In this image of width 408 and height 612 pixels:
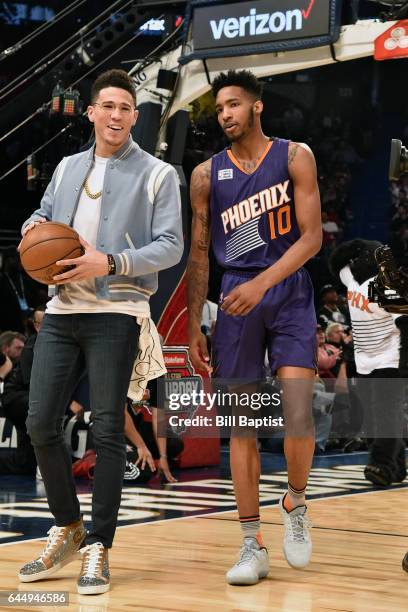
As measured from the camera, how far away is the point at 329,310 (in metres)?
13.9

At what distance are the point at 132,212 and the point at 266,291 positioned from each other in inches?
23.8

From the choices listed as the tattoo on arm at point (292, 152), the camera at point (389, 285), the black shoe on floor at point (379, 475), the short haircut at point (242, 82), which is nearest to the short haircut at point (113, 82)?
the short haircut at point (242, 82)

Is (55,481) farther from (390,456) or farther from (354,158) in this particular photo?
(354,158)

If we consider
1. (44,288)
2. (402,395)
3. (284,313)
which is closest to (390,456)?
(402,395)

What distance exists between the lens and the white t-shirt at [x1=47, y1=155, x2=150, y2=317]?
13.0ft

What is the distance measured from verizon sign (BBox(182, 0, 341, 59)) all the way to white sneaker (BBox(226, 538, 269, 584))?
6253mm

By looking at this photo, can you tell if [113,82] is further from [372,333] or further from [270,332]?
[372,333]

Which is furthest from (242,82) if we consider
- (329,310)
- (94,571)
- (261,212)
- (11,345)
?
(329,310)

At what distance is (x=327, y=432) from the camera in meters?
10.8

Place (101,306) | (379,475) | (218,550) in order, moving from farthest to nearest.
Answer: (379,475) < (218,550) < (101,306)

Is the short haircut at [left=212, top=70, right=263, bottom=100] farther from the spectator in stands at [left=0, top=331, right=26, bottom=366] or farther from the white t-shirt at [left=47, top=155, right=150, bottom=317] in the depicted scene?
the spectator in stands at [left=0, top=331, right=26, bottom=366]

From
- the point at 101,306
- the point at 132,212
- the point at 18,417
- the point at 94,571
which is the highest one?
the point at 132,212

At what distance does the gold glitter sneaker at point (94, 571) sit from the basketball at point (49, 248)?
97cm

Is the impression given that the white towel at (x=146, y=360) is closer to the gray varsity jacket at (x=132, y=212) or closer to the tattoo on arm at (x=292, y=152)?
the gray varsity jacket at (x=132, y=212)
